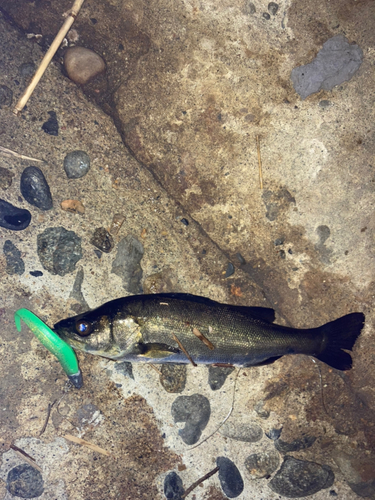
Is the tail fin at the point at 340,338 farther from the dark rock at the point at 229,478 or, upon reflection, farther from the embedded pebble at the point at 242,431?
the dark rock at the point at 229,478

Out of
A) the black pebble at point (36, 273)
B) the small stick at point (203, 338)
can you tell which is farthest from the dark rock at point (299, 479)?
the black pebble at point (36, 273)

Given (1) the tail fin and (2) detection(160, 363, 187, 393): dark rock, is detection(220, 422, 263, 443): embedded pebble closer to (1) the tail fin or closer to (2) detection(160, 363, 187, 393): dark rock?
(2) detection(160, 363, 187, 393): dark rock

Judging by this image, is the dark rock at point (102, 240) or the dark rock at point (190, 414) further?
the dark rock at point (190, 414)

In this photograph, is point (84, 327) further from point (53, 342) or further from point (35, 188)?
point (35, 188)

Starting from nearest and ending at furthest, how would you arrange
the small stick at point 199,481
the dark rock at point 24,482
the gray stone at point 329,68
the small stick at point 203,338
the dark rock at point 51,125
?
the small stick at point 203,338, the gray stone at point 329,68, the dark rock at point 24,482, the dark rock at point 51,125, the small stick at point 199,481

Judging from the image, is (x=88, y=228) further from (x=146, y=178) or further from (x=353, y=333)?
(x=353, y=333)

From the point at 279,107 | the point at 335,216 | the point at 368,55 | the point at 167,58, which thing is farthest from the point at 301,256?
the point at 167,58

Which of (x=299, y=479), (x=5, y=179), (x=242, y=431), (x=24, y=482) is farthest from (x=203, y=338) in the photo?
(x=5, y=179)

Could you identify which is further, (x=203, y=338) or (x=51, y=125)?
(x=51, y=125)
